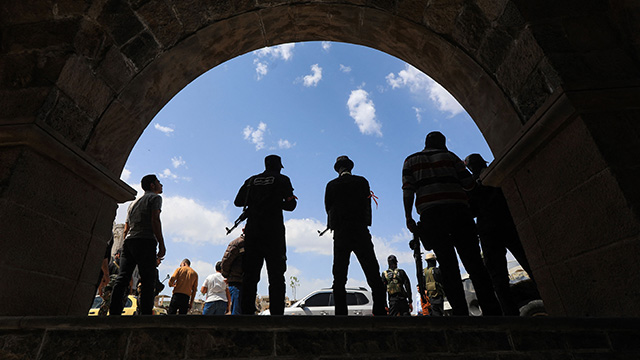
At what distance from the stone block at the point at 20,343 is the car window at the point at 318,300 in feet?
24.3

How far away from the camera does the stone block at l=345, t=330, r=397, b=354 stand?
1.54 metres

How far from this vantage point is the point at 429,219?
8.96 ft

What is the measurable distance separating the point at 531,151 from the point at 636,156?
1.83ft

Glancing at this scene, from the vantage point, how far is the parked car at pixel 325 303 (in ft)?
26.9

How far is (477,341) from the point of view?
159cm

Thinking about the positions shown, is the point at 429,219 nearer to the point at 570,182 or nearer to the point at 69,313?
the point at 570,182

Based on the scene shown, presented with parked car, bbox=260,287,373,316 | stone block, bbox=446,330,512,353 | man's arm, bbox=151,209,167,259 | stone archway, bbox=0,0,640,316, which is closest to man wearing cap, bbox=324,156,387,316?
stone archway, bbox=0,0,640,316

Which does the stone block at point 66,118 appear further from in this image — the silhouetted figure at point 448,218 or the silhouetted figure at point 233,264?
the silhouetted figure at point 448,218

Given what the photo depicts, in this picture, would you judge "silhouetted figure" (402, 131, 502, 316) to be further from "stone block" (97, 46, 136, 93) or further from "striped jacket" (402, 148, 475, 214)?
"stone block" (97, 46, 136, 93)

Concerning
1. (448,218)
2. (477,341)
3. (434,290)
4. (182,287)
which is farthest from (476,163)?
(182,287)

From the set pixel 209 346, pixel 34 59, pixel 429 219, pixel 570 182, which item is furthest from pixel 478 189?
pixel 34 59

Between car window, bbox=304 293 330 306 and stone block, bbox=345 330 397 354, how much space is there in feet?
24.0

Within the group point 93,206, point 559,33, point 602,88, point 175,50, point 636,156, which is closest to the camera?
point 636,156

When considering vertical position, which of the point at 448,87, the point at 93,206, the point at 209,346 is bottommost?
the point at 209,346
